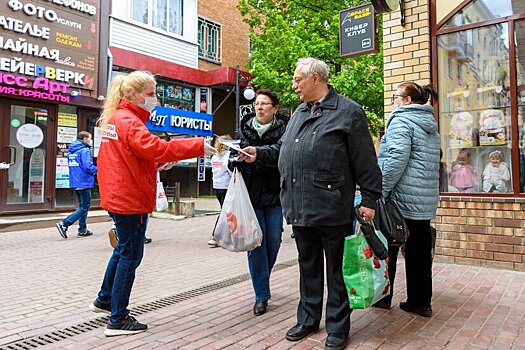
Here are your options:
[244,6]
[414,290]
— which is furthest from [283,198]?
[244,6]

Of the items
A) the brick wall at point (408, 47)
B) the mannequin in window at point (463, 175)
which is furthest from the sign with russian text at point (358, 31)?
the mannequin in window at point (463, 175)

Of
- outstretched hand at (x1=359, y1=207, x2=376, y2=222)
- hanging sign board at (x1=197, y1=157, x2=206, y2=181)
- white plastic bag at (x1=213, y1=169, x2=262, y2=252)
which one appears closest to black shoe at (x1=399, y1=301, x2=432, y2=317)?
outstretched hand at (x1=359, y1=207, x2=376, y2=222)

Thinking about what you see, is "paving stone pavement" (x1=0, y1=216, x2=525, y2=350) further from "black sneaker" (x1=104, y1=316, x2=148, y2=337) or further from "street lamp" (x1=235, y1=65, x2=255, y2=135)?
"street lamp" (x1=235, y1=65, x2=255, y2=135)

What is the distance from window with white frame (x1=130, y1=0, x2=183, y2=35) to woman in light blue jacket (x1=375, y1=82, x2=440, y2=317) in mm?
12281

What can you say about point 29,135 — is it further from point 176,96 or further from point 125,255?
point 125,255

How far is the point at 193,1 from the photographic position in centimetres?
1596

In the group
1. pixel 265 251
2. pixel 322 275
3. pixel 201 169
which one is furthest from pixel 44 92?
pixel 322 275

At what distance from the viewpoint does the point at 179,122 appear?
14.3 m

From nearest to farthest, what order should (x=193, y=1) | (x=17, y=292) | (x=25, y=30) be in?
(x=17, y=292) → (x=25, y=30) → (x=193, y=1)

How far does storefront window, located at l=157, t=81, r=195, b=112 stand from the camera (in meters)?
14.9

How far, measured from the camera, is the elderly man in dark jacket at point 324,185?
291 cm

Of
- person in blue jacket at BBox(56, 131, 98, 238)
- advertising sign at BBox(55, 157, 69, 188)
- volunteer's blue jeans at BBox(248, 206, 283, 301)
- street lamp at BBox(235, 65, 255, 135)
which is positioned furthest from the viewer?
street lamp at BBox(235, 65, 255, 135)

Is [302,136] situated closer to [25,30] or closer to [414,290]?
[414,290]

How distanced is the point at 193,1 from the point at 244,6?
92.4 inches
